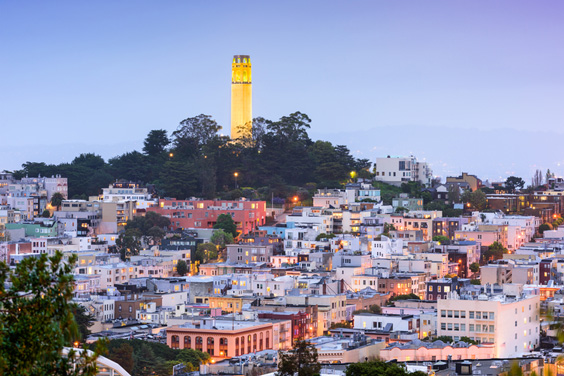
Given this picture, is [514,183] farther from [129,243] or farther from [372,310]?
[372,310]

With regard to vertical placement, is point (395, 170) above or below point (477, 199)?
above

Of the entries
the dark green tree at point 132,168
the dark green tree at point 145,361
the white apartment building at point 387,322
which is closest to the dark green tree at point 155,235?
the dark green tree at point 132,168

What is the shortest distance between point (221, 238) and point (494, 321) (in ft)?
70.2

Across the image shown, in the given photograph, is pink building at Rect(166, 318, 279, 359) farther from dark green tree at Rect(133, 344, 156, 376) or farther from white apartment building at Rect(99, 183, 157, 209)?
white apartment building at Rect(99, 183, 157, 209)

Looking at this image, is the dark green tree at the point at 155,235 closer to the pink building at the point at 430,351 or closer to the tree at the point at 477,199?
the tree at the point at 477,199

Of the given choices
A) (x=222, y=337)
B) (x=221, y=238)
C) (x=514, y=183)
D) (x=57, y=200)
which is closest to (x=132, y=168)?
(x=57, y=200)

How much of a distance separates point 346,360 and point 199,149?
3582cm

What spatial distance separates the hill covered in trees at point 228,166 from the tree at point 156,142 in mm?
122

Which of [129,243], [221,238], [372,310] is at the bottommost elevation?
[372,310]

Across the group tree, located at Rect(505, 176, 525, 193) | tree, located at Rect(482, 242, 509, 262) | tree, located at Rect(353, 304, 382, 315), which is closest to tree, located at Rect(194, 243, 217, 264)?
tree, located at Rect(482, 242, 509, 262)

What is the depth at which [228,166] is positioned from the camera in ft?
198

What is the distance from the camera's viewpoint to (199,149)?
6147 centimetres

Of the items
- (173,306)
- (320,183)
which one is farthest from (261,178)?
(173,306)

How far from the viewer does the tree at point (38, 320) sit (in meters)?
7.93
